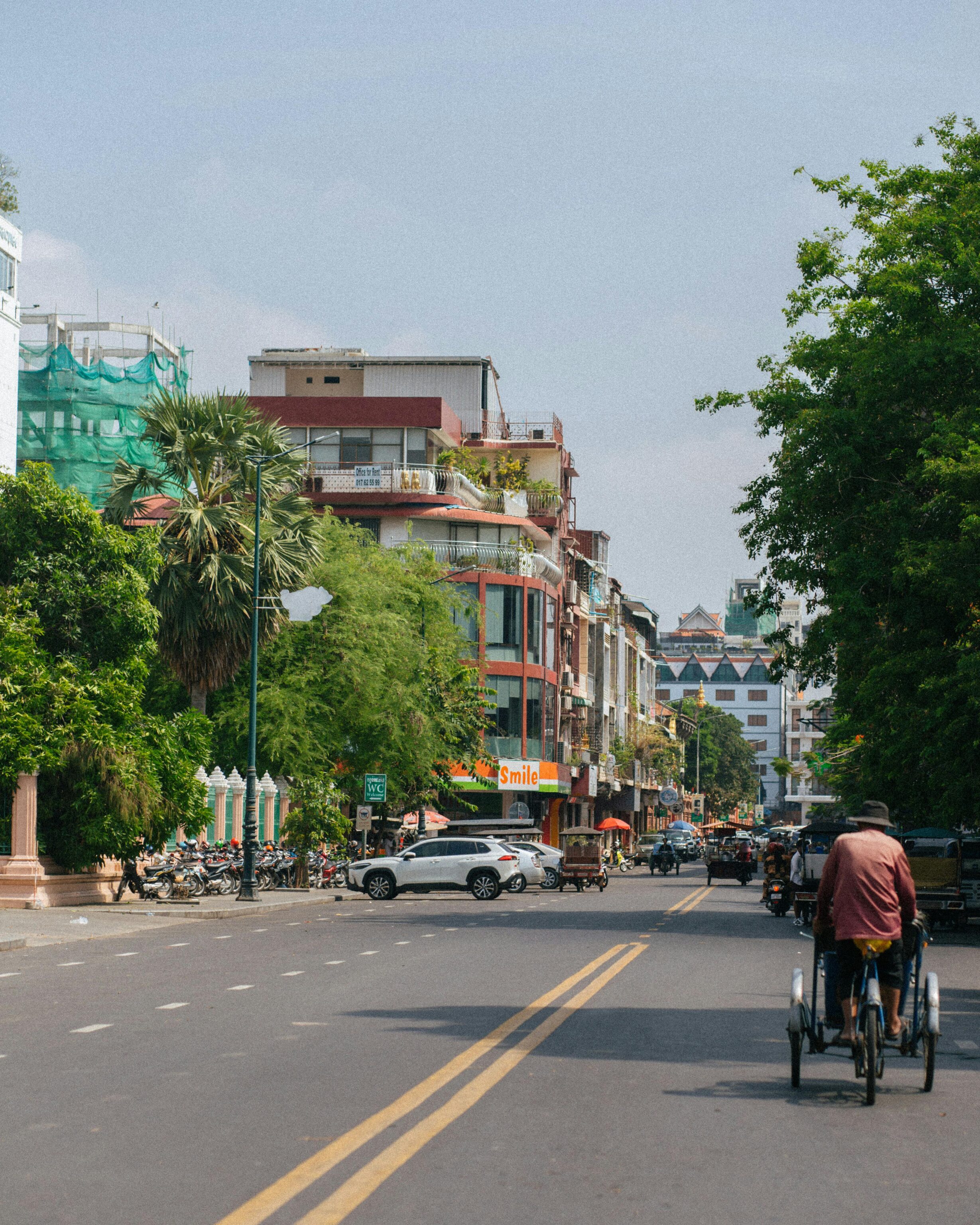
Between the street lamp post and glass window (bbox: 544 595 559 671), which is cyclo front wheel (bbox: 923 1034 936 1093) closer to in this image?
the street lamp post

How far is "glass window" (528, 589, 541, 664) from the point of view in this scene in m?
71.6

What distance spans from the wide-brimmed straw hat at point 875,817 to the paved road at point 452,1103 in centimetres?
165

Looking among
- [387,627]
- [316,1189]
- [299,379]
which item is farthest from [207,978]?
[299,379]

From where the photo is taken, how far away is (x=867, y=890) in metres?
9.92

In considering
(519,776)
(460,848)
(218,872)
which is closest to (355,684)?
(460,848)

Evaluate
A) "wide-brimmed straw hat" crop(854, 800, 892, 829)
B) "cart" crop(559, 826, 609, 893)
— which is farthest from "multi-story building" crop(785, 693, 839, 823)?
"wide-brimmed straw hat" crop(854, 800, 892, 829)

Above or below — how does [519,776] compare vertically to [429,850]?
above

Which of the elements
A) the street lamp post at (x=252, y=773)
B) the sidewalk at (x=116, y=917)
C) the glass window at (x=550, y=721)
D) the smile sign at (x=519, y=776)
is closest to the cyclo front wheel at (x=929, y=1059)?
the sidewalk at (x=116, y=917)

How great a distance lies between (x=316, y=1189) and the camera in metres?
7.16

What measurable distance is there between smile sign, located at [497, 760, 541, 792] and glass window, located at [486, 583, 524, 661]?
0.65 meters

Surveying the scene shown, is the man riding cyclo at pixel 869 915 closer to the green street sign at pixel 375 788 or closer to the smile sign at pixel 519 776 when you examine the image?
the green street sign at pixel 375 788

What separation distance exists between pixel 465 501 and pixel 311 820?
3009 cm

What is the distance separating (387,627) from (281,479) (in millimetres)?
5919

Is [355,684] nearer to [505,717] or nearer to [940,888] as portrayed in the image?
[940,888]
